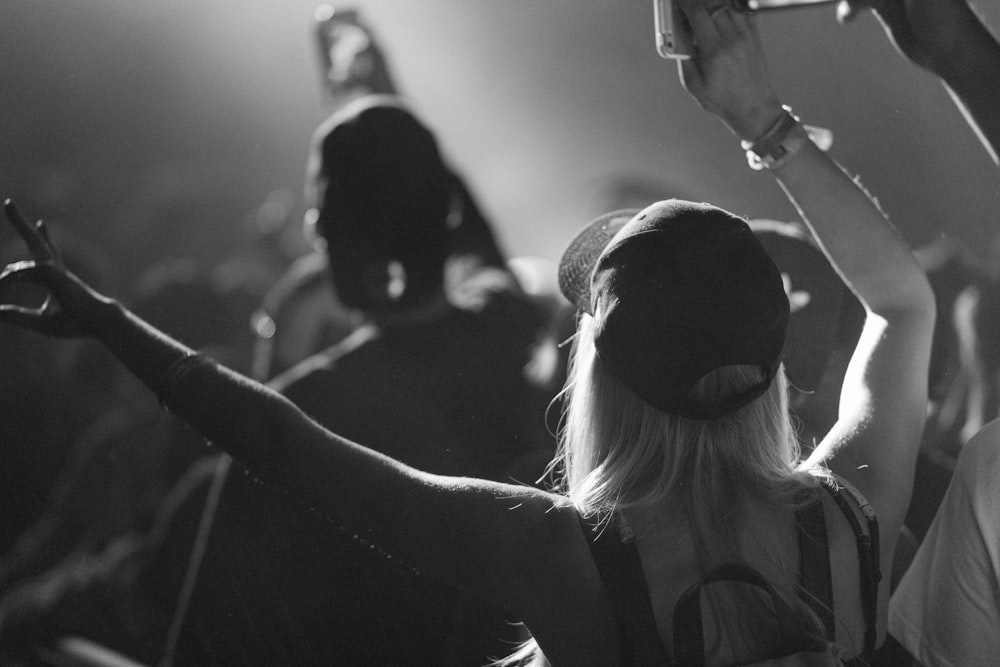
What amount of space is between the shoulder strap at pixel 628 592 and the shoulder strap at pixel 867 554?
213 mm

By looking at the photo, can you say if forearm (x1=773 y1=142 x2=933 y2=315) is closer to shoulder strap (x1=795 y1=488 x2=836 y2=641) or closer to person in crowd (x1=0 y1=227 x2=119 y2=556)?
shoulder strap (x1=795 y1=488 x2=836 y2=641)

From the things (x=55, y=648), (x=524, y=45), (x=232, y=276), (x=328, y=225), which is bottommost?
(x=55, y=648)

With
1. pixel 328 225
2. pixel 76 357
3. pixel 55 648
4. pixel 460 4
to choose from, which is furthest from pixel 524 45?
pixel 55 648

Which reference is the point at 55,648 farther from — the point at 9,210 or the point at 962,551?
the point at 962,551

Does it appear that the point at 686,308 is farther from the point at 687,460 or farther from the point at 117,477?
the point at 117,477

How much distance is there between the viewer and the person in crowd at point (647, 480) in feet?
2.63

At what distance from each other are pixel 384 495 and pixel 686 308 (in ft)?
1.05

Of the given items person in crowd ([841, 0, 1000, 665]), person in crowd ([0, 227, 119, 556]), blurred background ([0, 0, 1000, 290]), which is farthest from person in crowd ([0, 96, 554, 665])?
person in crowd ([0, 227, 119, 556])

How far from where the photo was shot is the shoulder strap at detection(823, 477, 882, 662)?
85cm

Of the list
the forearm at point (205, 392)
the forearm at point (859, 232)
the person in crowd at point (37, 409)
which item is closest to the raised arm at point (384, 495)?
the forearm at point (205, 392)

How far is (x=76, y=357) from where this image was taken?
11.5ft

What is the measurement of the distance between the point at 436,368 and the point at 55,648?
108 centimetres

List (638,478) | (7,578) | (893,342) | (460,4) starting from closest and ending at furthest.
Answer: (638,478)
(893,342)
(7,578)
(460,4)

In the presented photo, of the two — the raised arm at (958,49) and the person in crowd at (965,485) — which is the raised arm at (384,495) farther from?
the raised arm at (958,49)
